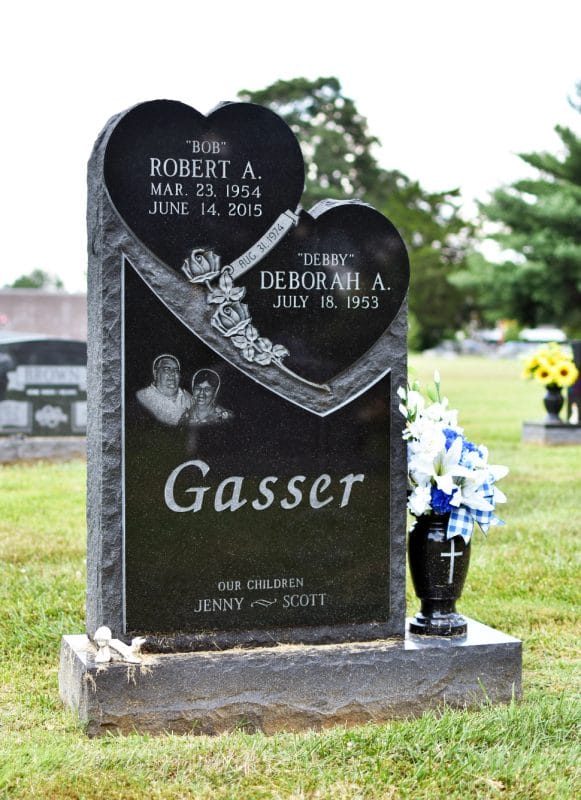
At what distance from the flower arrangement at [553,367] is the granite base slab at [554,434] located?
1.78ft

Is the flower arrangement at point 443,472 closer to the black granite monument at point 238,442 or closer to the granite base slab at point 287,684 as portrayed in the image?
the black granite monument at point 238,442

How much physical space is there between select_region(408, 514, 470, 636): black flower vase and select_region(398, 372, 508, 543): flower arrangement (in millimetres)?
47

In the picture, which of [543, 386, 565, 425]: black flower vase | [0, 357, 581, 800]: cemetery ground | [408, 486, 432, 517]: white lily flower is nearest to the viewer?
[0, 357, 581, 800]: cemetery ground

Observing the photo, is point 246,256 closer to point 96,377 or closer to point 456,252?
point 96,377

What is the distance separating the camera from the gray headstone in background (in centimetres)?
399

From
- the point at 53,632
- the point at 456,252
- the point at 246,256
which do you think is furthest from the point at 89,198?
the point at 456,252

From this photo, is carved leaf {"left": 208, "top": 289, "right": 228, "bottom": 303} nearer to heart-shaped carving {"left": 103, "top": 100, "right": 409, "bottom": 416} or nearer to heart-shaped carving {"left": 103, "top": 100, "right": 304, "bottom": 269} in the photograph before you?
heart-shaped carving {"left": 103, "top": 100, "right": 409, "bottom": 416}

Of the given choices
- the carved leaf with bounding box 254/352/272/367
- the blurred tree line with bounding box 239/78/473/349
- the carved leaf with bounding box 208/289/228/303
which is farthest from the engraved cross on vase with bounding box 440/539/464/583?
the blurred tree line with bounding box 239/78/473/349

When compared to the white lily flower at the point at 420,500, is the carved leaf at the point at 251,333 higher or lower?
higher

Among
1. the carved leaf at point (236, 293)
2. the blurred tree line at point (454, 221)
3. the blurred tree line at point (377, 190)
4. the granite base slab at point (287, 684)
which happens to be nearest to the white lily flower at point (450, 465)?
the granite base slab at point (287, 684)

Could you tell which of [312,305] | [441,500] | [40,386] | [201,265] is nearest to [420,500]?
[441,500]

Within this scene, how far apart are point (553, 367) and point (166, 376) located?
10992 millimetres

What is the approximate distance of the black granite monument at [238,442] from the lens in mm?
3973

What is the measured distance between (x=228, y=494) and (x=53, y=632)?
154cm
